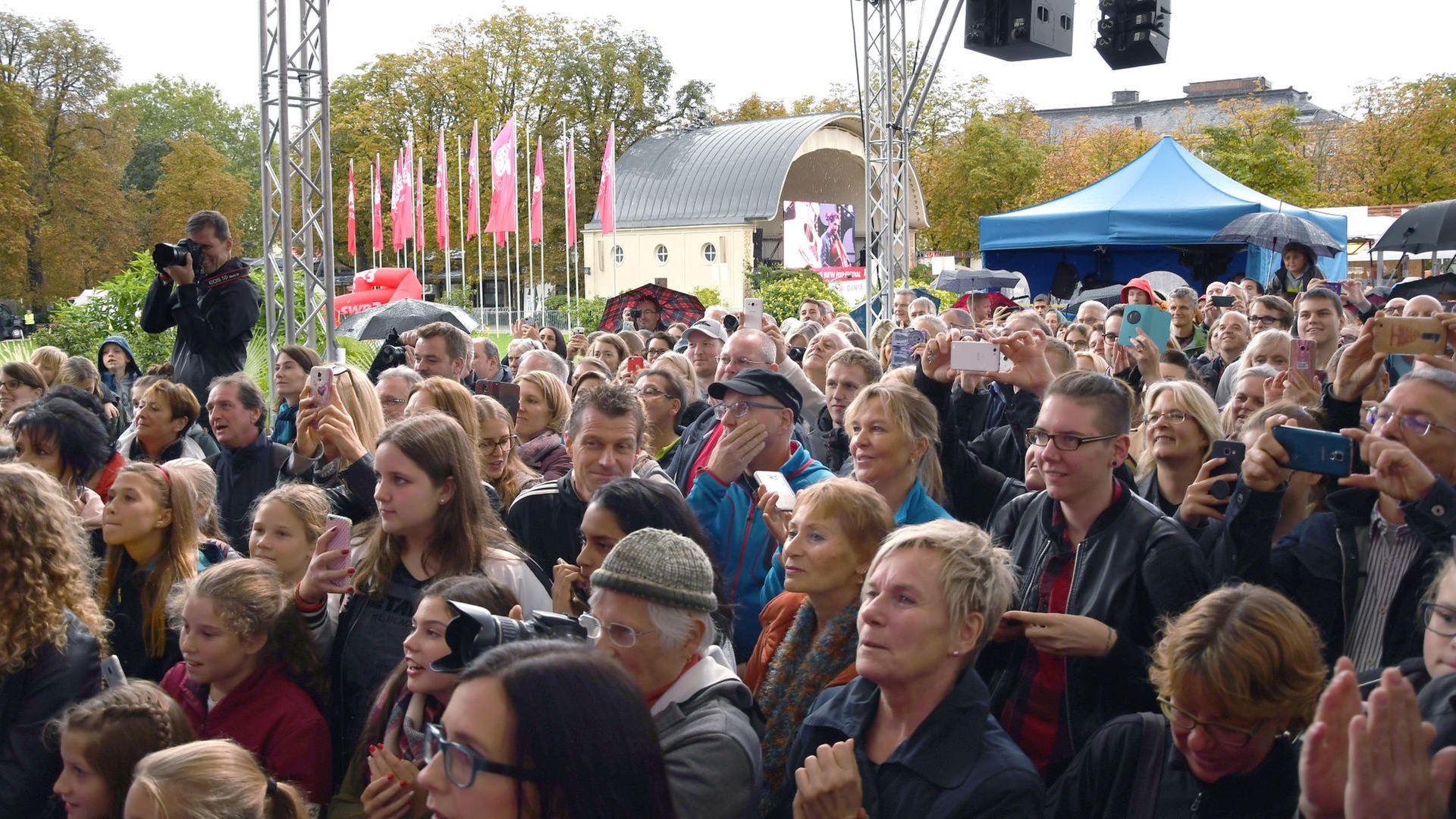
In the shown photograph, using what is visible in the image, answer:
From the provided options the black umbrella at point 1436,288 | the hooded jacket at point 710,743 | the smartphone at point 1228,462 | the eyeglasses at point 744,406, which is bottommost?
the hooded jacket at point 710,743

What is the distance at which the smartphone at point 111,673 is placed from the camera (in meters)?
3.04

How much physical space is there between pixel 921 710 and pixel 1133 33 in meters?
9.11

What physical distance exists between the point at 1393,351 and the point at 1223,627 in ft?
6.02

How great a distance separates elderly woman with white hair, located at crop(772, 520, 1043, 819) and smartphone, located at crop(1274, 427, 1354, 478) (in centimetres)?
94

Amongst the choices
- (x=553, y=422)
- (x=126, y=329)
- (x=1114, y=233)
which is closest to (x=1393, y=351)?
(x=553, y=422)

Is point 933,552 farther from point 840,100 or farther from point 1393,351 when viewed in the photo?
point 840,100

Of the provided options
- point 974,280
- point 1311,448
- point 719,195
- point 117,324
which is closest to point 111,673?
point 1311,448

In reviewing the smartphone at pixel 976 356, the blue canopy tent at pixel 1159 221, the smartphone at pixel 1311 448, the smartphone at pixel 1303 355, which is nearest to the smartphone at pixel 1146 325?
the smartphone at pixel 1303 355

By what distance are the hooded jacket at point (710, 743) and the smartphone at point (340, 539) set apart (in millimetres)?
1163

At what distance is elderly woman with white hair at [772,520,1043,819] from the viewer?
233cm

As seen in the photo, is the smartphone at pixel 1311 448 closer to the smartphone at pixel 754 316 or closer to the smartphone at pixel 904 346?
the smartphone at pixel 904 346

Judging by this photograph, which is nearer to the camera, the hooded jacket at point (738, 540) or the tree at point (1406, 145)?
the hooded jacket at point (738, 540)

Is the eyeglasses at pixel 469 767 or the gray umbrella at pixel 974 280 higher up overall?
the gray umbrella at pixel 974 280

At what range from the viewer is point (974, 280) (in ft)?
61.8
